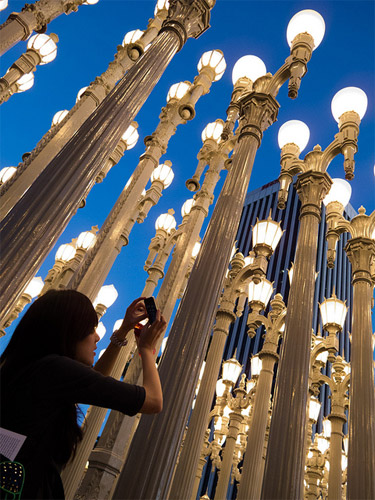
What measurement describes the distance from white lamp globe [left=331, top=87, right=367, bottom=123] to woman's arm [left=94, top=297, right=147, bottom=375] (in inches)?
276

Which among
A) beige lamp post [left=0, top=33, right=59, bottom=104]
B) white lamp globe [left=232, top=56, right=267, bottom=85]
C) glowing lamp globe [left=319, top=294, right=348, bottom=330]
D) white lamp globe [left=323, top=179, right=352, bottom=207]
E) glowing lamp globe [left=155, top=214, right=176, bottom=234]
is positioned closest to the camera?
white lamp globe [left=232, top=56, right=267, bottom=85]

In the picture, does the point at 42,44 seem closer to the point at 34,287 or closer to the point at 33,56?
the point at 33,56

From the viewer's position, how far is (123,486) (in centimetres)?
346

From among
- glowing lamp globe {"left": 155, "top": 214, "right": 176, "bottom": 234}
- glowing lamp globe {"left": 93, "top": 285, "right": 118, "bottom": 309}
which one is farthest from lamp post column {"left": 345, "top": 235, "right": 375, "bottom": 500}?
glowing lamp globe {"left": 93, "top": 285, "right": 118, "bottom": 309}

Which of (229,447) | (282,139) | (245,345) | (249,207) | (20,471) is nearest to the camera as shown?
(20,471)

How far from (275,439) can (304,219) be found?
3.91 meters

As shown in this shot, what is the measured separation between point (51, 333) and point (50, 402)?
30cm

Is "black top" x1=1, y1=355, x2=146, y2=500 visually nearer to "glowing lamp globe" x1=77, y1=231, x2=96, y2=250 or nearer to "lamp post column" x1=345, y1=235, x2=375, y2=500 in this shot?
"lamp post column" x1=345, y1=235, x2=375, y2=500

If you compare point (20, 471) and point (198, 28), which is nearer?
point (20, 471)

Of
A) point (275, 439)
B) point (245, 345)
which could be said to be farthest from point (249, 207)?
point (275, 439)

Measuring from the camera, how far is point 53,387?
1.61m

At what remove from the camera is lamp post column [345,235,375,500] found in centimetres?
574

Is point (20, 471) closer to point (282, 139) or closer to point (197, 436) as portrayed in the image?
point (197, 436)

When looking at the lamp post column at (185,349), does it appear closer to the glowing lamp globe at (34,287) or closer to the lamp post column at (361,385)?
the lamp post column at (361,385)
